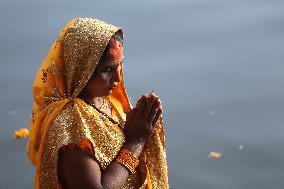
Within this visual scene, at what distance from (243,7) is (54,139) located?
645cm

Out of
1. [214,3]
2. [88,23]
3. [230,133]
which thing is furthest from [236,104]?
[88,23]

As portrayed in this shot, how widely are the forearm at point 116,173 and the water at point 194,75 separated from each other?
2493 millimetres

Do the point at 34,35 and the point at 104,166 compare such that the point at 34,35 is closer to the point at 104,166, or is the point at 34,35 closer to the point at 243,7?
the point at 243,7

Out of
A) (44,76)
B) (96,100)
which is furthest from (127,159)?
(44,76)

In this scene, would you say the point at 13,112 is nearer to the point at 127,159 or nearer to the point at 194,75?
the point at 194,75

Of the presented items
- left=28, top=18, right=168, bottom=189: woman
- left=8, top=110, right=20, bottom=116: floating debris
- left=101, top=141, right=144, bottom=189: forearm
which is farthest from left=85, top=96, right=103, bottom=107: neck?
left=8, top=110, right=20, bottom=116: floating debris

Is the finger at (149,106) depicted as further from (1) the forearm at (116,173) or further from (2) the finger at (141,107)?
(1) the forearm at (116,173)

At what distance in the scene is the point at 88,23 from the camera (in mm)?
2596

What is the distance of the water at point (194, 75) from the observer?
532cm

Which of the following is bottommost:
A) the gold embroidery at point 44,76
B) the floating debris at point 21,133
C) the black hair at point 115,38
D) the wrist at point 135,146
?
the wrist at point 135,146

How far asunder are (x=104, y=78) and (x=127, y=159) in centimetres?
36

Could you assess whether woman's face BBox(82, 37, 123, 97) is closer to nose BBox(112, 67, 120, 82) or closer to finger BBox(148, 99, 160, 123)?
nose BBox(112, 67, 120, 82)

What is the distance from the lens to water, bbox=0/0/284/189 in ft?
17.5

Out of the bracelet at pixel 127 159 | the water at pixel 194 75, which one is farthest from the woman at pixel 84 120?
the water at pixel 194 75
